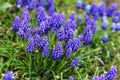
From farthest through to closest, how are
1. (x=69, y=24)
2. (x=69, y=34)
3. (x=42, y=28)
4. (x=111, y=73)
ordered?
(x=69, y=24) < (x=69, y=34) < (x=42, y=28) < (x=111, y=73)

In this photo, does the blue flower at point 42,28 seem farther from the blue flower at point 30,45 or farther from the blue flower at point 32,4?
the blue flower at point 32,4

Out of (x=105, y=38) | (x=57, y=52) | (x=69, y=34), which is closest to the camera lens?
(x=57, y=52)

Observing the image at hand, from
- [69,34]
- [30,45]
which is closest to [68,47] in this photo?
[69,34]

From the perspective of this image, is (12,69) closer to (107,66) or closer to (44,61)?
(44,61)

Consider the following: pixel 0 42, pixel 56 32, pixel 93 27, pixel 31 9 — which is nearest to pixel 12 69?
pixel 0 42

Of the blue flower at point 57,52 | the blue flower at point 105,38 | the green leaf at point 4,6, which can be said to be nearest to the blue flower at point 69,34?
the blue flower at point 57,52

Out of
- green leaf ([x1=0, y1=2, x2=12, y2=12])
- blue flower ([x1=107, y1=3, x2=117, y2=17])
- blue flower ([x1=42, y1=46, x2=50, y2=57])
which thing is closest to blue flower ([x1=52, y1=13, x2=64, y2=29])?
blue flower ([x1=42, y1=46, x2=50, y2=57])

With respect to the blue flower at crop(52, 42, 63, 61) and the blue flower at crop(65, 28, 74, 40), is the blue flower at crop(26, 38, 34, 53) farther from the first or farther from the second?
the blue flower at crop(65, 28, 74, 40)

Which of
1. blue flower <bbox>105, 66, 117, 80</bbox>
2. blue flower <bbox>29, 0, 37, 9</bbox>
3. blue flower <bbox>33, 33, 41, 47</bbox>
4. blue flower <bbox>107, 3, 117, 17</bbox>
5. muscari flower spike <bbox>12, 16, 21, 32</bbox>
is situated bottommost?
blue flower <bbox>105, 66, 117, 80</bbox>

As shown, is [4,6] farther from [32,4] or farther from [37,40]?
[37,40]
